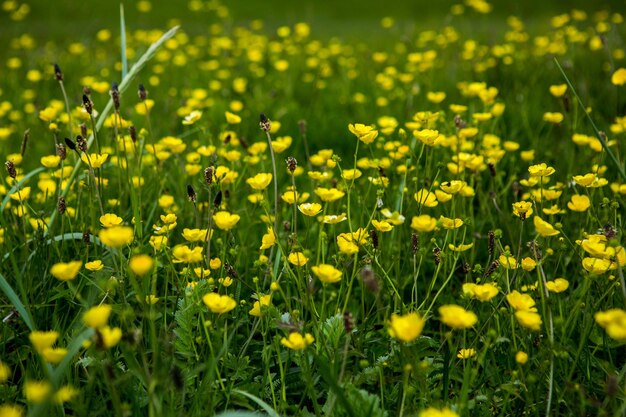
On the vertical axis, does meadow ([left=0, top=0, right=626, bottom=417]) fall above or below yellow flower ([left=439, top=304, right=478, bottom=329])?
below

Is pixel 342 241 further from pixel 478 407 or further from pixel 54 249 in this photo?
pixel 54 249

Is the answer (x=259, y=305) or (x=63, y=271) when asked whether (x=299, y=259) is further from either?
(x=63, y=271)

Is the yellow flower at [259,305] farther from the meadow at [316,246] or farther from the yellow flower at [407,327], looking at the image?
the yellow flower at [407,327]

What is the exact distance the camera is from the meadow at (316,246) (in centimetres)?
141

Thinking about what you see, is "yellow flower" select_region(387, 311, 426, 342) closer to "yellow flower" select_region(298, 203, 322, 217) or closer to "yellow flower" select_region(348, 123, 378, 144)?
"yellow flower" select_region(298, 203, 322, 217)

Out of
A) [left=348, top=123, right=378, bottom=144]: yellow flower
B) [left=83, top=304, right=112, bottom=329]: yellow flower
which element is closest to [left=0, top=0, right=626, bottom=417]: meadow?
[left=83, top=304, right=112, bottom=329]: yellow flower

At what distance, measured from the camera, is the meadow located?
4.62 ft

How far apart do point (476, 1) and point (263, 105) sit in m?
2.30

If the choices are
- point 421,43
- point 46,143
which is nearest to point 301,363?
point 46,143

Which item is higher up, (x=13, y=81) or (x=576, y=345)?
(x=576, y=345)

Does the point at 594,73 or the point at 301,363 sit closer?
the point at 301,363

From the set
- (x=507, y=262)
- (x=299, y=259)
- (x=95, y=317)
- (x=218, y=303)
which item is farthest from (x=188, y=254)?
(x=507, y=262)

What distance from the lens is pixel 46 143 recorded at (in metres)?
3.43

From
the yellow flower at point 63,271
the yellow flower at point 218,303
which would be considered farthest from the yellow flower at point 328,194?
the yellow flower at point 63,271
